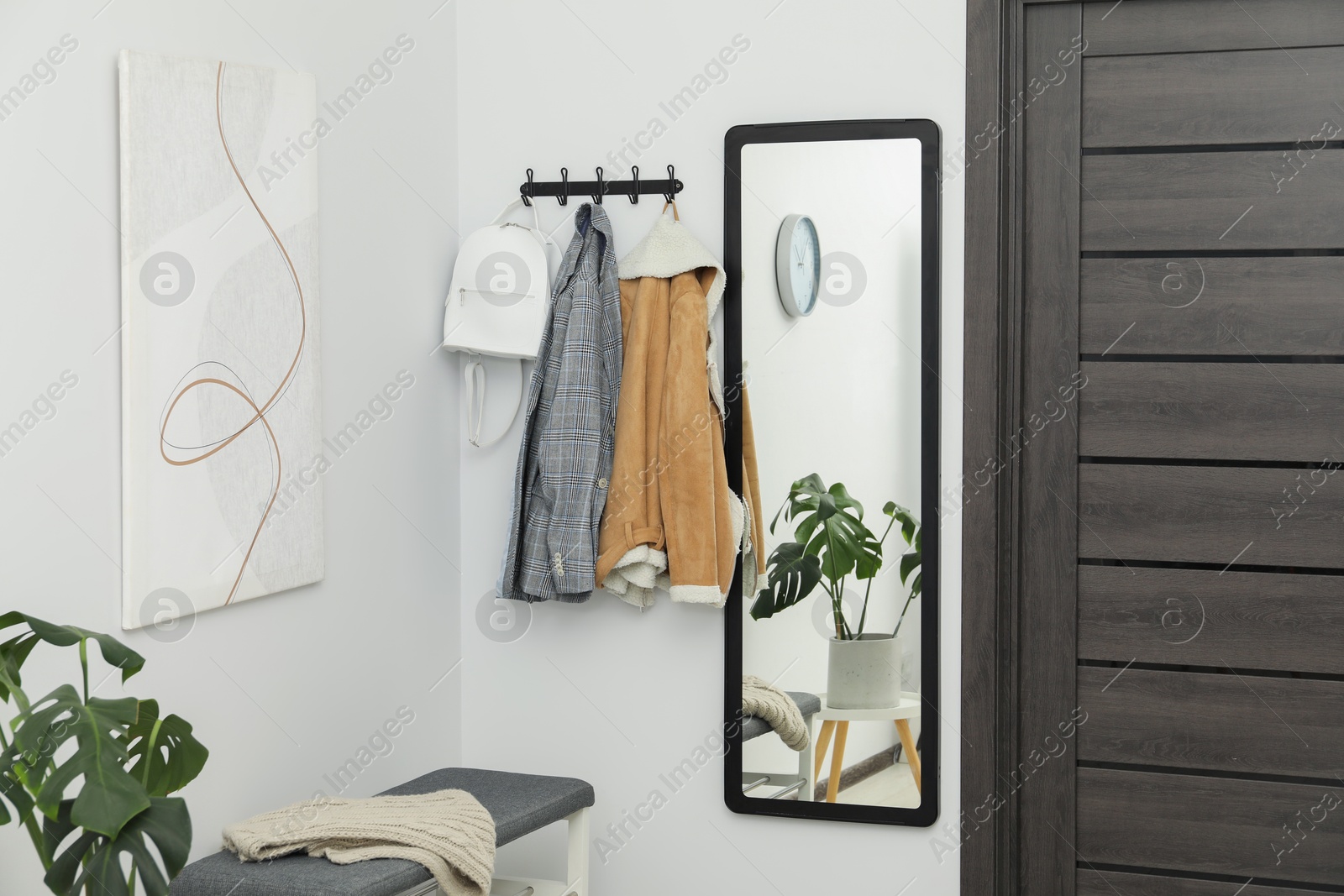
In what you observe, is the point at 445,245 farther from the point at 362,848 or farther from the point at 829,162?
the point at 362,848

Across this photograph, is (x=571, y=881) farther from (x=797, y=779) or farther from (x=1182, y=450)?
(x=1182, y=450)

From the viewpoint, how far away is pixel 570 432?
2.06 metres

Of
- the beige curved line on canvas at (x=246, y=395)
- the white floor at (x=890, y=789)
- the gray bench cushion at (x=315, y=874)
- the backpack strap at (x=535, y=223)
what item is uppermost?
the backpack strap at (x=535, y=223)

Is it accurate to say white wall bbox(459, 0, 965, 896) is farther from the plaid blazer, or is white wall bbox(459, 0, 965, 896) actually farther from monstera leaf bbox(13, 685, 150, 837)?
monstera leaf bbox(13, 685, 150, 837)

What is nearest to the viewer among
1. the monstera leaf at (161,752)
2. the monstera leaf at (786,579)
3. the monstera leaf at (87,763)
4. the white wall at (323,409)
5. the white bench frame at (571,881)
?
the monstera leaf at (87,763)

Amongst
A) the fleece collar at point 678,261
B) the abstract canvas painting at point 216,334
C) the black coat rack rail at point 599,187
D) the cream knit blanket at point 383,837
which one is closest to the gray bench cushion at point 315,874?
the cream knit blanket at point 383,837

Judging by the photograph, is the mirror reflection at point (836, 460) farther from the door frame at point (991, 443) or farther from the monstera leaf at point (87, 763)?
the monstera leaf at point (87, 763)

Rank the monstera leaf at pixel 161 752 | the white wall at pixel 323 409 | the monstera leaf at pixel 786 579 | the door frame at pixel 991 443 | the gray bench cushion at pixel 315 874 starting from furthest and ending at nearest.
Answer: the monstera leaf at pixel 786 579 < the door frame at pixel 991 443 < the gray bench cushion at pixel 315 874 < the white wall at pixel 323 409 < the monstera leaf at pixel 161 752

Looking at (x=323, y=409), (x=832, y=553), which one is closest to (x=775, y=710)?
(x=832, y=553)

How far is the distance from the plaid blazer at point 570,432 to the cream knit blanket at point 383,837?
500 millimetres

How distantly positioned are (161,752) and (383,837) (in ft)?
1.62

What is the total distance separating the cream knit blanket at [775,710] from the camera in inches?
84.0

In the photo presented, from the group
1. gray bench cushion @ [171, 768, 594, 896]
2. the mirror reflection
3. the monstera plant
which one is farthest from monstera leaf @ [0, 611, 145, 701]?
the mirror reflection

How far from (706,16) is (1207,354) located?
42.2 inches
